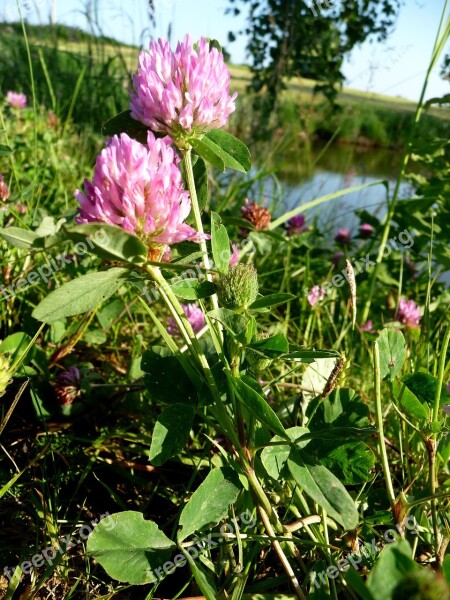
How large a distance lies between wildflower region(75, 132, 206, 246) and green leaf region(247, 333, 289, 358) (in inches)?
5.9

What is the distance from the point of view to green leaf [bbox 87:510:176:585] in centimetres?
61

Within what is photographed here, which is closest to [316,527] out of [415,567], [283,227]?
[415,567]

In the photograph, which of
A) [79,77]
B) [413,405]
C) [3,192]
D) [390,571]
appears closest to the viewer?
[390,571]

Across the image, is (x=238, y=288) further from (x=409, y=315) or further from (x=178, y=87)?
(x=409, y=315)

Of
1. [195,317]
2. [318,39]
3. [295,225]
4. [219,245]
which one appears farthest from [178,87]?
[318,39]

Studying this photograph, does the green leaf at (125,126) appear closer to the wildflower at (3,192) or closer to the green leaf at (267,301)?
the green leaf at (267,301)

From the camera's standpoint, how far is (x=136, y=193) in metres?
0.55

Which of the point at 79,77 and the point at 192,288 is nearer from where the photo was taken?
the point at 192,288

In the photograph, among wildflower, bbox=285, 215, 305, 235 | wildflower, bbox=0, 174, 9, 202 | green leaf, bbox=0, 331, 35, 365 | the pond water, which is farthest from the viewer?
the pond water

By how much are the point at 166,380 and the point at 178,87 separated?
38 centimetres

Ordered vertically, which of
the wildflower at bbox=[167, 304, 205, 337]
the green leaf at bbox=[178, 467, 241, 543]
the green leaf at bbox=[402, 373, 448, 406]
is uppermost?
the green leaf at bbox=[402, 373, 448, 406]

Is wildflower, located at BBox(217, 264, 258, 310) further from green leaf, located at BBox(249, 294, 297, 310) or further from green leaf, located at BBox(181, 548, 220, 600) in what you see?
green leaf, located at BBox(181, 548, 220, 600)

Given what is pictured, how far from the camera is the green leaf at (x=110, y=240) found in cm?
47

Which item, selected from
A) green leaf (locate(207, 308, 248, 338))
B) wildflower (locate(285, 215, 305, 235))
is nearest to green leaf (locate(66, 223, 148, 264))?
green leaf (locate(207, 308, 248, 338))
